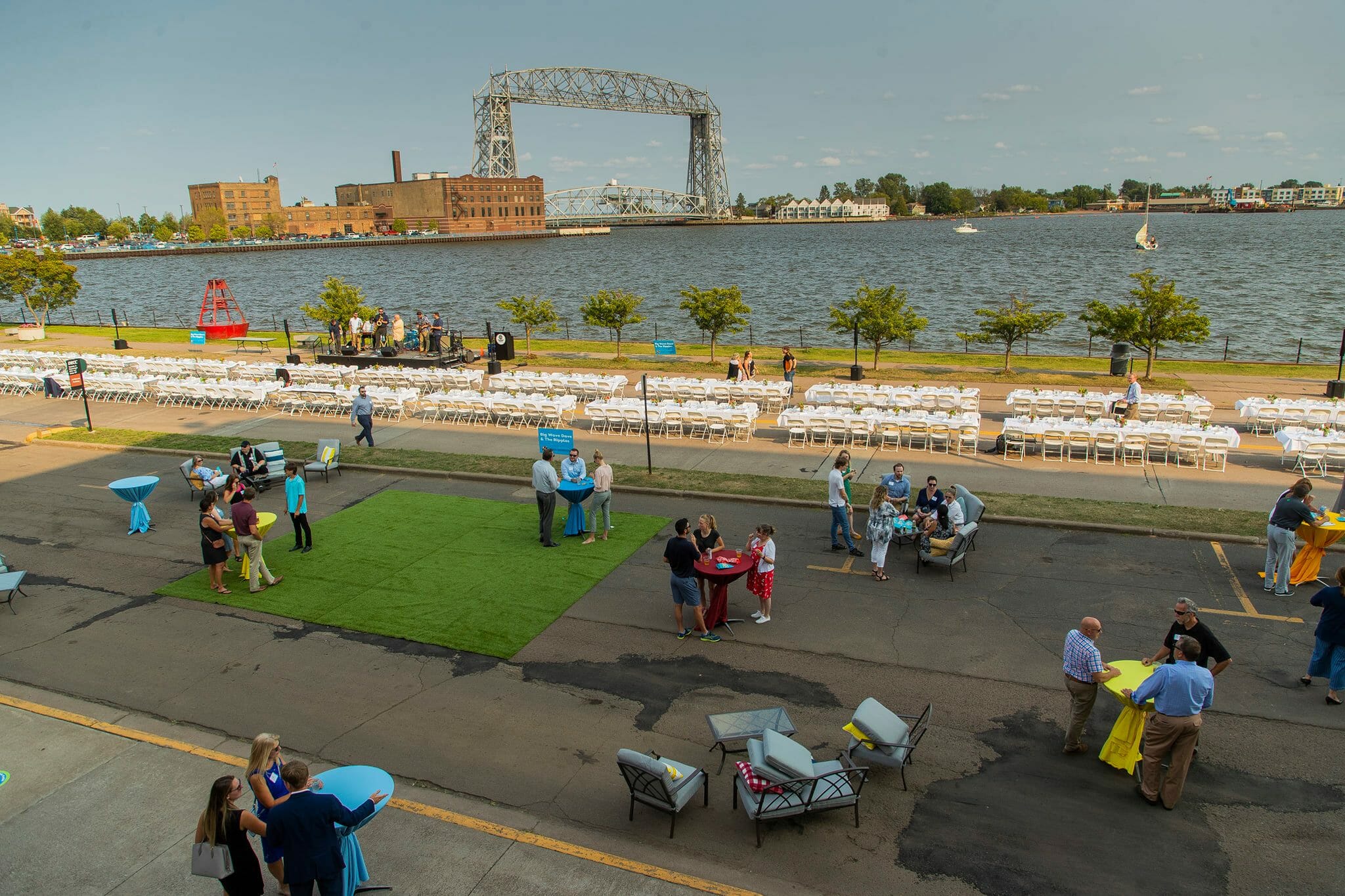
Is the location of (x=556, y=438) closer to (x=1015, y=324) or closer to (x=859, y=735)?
(x=859, y=735)

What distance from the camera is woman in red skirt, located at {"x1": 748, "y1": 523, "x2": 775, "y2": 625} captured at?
38.9 ft

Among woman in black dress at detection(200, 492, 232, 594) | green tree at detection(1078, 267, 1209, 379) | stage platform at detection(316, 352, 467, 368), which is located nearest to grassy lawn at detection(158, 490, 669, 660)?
woman in black dress at detection(200, 492, 232, 594)

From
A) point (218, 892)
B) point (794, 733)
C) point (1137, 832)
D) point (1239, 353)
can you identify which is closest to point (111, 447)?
point (218, 892)

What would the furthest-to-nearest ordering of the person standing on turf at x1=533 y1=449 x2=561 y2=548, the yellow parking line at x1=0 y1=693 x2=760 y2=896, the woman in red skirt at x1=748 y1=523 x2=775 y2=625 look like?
the person standing on turf at x1=533 y1=449 x2=561 y2=548, the woman in red skirt at x1=748 y1=523 x2=775 y2=625, the yellow parking line at x1=0 y1=693 x2=760 y2=896

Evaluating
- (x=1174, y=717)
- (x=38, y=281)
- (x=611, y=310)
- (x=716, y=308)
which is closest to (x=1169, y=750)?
(x=1174, y=717)

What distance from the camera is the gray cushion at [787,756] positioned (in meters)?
7.68

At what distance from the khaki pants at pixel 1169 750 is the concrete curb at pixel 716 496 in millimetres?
7442

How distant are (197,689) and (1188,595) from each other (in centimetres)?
1327

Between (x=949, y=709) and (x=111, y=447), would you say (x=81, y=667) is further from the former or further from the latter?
(x=111, y=447)

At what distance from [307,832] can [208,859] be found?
2.75 ft

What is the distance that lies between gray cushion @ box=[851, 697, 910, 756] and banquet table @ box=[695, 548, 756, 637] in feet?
10.7

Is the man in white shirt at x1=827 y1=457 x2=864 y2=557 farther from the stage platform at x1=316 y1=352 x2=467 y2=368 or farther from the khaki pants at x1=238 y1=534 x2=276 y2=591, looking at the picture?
the stage platform at x1=316 y1=352 x2=467 y2=368

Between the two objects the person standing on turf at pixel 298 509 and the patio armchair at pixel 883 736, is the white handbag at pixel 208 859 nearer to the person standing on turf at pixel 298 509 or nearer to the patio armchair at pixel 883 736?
the patio armchair at pixel 883 736

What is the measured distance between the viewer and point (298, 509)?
1480 centimetres
